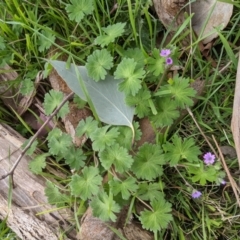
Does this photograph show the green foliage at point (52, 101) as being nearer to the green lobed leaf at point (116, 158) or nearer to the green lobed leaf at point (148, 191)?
the green lobed leaf at point (116, 158)

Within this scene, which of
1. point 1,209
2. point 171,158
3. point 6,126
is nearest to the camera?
point 171,158

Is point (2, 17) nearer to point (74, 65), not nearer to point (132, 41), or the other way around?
point (74, 65)

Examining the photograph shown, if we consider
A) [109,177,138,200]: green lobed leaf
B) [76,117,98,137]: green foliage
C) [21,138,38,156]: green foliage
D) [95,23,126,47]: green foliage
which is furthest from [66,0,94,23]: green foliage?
[109,177,138,200]: green lobed leaf

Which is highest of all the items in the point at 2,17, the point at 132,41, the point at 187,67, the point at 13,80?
the point at 2,17

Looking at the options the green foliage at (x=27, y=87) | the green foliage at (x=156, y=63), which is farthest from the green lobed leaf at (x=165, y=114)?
the green foliage at (x=27, y=87)

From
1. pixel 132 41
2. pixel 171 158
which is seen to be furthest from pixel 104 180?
pixel 132 41

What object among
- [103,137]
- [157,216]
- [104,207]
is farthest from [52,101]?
[157,216]

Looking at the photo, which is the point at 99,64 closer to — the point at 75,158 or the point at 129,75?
the point at 129,75
